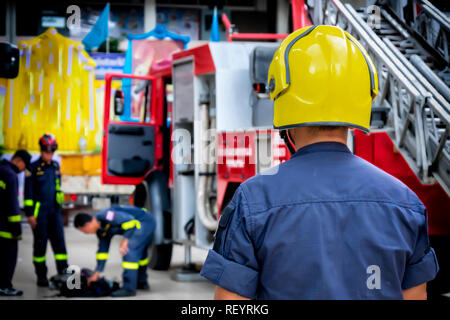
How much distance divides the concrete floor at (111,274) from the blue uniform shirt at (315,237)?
448 cm

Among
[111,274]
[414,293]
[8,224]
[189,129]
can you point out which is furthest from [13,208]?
[414,293]

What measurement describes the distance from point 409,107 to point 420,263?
274cm

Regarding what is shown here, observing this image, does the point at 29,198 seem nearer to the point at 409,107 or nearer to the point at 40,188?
the point at 40,188

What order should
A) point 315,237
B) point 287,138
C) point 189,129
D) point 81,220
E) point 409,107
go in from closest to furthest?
1. point 315,237
2. point 287,138
3. point 409,107
4. point 81,220
5. point 189,129

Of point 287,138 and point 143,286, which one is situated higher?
point 287,138

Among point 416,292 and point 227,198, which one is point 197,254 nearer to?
point 227,198

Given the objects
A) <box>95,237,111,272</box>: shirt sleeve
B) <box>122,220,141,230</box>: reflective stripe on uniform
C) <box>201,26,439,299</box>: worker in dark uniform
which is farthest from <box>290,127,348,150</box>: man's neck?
<box>122,220,141,230</box>: reflective stripe on uniform

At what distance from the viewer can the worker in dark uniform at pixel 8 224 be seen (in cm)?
591

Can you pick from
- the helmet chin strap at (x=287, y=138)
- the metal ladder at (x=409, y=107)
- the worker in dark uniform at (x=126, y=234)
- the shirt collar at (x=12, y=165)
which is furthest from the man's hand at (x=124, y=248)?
the helmet chin strap at (x=287, y=138)

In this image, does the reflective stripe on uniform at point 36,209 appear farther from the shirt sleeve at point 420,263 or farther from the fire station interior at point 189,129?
the shirt sleeve at point 420,263

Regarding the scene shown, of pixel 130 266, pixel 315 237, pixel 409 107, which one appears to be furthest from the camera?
pixel 130 266

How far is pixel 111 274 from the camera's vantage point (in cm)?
731

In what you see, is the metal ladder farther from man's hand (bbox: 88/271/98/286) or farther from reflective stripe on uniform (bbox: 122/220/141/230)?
man's hand (bbox: 88/271/98/286)

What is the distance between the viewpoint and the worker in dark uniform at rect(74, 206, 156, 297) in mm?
5852
